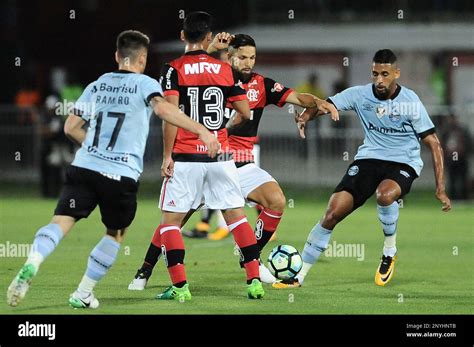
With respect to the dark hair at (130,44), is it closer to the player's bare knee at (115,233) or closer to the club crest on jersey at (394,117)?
the player's bare knee at (115,233)

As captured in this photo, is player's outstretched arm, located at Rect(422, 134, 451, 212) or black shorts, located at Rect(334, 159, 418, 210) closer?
player's outstretched arm, located at Rect(422, 134, 451, 212)

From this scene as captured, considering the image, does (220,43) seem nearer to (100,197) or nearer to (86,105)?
(86,105)

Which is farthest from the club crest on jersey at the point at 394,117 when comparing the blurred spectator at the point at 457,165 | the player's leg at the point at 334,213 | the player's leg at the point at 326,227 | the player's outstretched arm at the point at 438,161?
the blurred spectator at the point at 457,165

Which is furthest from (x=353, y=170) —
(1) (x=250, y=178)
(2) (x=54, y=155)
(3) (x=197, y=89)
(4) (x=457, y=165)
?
(2) (x=54, y=155)

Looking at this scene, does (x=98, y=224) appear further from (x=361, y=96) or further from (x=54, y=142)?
(x=361, y=96)

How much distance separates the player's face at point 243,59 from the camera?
12062mm

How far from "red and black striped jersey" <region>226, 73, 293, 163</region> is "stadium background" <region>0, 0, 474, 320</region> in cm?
135

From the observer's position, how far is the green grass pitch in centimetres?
1073

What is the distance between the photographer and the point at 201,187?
11039 millimetres

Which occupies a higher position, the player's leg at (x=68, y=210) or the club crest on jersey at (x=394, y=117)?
the club crest on jersey at (x=394, y=117)

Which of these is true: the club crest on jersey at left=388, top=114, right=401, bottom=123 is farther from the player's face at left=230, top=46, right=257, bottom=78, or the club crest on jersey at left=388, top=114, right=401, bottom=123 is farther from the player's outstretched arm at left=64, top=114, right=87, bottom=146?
the player's outstretched arm at left=64, top=114, right=87, bottom=146

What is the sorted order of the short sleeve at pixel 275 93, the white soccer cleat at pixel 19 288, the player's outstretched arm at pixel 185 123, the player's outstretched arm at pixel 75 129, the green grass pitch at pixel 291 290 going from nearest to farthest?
the white soccer cleat at pixel 19 288
the player's outstretched arm at pixel 185 123
the player's outstretched arm at pixel 75 129
the green grass pitch at pixel 291 290
the short sleeve at pixel 275 93

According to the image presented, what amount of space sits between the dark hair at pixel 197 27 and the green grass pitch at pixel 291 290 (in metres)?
2.35
